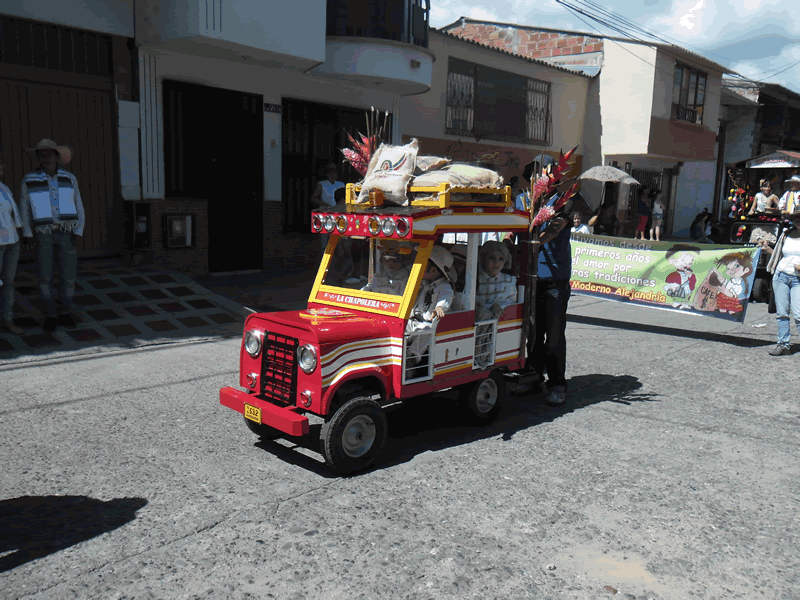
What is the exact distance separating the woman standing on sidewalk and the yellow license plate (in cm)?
686

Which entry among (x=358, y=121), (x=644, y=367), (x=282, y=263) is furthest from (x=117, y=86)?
(x=644, y=367)

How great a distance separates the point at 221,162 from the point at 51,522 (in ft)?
31.4

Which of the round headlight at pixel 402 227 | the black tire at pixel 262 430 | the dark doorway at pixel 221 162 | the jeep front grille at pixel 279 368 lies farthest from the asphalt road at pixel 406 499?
the dark doorway at pixel 221 162

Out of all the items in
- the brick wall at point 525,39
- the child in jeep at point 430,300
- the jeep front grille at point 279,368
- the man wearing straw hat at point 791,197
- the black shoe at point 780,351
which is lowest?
the black shoe at point 780,351

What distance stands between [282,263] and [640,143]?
14.4 m

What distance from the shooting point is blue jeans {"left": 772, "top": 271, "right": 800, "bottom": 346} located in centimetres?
848

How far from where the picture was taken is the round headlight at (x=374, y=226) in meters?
4.85

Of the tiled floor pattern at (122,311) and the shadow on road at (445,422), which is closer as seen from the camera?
the shadow on road at (445,422)

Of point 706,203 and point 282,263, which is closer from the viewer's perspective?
point 282,263

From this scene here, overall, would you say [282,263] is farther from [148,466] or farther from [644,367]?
[148,466]

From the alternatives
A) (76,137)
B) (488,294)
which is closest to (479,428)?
(488,294)

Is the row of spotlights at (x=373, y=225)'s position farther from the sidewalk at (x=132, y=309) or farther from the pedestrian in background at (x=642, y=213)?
the pedestrian in background at (x=642, y=213)

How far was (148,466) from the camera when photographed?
4.58 meters

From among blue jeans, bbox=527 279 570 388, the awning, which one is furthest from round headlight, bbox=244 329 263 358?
the awning
